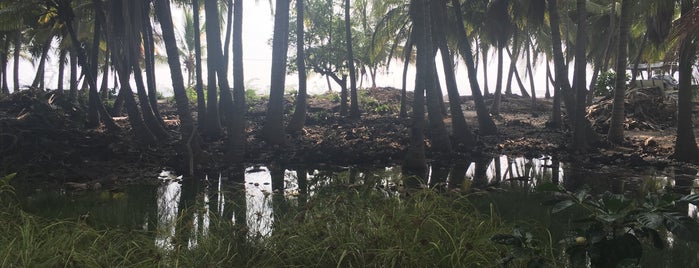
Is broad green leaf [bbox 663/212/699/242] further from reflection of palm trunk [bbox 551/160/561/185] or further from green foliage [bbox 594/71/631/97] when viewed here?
green foliage [bbox 594/71/631/97]

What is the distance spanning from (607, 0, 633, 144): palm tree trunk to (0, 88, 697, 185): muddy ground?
0.50 metres

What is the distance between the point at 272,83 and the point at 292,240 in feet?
36.4

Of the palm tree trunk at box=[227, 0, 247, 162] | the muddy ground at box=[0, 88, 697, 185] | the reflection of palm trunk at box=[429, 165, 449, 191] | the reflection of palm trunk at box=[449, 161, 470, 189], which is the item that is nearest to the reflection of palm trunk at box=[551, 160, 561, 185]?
the muddy ground at box=[0, 88, 697, 185]

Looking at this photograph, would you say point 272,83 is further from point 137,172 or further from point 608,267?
point 608,267

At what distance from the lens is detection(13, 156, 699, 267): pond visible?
5562 millimetres

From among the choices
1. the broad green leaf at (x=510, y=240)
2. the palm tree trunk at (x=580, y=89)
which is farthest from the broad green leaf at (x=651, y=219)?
the palm tree trunk at (x=580, y=89)

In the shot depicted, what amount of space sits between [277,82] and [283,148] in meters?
1.89

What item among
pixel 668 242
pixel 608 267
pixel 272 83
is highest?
pixel 272 83

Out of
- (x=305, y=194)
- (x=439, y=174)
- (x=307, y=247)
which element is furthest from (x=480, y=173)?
(x=307, y=247)

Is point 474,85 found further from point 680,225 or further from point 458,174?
point 680,225

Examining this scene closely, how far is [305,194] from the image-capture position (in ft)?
27.4

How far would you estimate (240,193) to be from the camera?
8.79 metres

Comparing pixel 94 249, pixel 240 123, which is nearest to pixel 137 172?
pixel 240 123

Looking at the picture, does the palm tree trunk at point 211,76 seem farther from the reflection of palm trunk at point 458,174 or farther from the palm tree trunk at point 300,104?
the reflection of palm trunk at point 458,174
